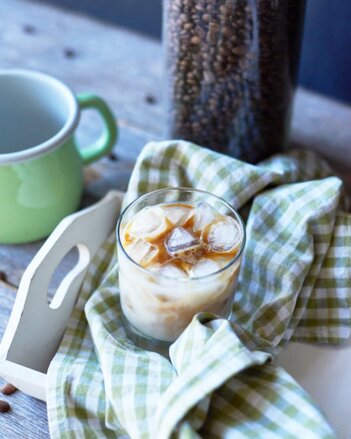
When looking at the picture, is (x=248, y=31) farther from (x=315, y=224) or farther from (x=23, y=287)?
(x=23, y=287)

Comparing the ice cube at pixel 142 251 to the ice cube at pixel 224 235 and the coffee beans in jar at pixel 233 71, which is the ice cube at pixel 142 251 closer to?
the ice cube at pixel 224 235

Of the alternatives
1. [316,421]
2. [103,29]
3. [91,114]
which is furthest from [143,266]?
[103,29]

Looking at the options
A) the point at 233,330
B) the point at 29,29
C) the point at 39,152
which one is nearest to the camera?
the point at 233,330

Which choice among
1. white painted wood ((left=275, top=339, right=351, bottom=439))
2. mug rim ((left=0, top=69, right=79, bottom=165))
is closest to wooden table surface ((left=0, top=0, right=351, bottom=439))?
mug rim ((left=0, top=69, right=79, bottom=165))

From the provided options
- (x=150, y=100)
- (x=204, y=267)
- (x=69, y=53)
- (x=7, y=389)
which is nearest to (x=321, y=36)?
(x=150, y=100)

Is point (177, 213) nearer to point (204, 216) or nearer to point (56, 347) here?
point (204, 216)

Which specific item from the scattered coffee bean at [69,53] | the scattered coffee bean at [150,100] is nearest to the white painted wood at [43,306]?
the scattered coffee bean at [150,100]

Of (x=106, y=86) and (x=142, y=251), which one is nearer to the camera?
(x=142, y=251)
